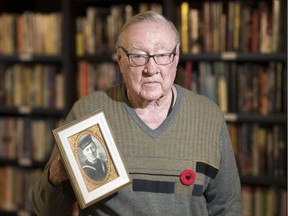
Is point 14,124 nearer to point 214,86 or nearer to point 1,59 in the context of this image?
point 1,59

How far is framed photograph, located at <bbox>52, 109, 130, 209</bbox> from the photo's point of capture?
4.24ft

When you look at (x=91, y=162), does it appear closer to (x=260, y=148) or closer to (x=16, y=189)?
(x=260, y=148)

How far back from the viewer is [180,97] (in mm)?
1478

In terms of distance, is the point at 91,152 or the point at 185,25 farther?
the point at 185,25

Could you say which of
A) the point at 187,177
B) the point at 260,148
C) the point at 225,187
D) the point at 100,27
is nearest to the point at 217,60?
the point at 260,148

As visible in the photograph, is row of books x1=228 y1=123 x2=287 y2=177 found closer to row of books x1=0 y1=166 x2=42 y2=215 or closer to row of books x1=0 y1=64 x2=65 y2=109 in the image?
row of books x1=0 y1=64 x2=65 y2=109

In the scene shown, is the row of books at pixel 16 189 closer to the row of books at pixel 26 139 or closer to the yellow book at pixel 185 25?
the row of books at pixel 26 139

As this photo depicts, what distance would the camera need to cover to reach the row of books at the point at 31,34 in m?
3.05

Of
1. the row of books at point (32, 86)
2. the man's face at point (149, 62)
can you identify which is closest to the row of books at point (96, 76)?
the row of books at point (32, 86)

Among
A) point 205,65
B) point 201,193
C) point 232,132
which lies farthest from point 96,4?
point 201,193

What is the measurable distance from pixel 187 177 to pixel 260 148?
1444 mm

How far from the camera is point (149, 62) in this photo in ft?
4.38

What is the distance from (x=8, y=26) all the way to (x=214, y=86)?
147cm

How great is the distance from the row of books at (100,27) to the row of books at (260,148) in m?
0.92
